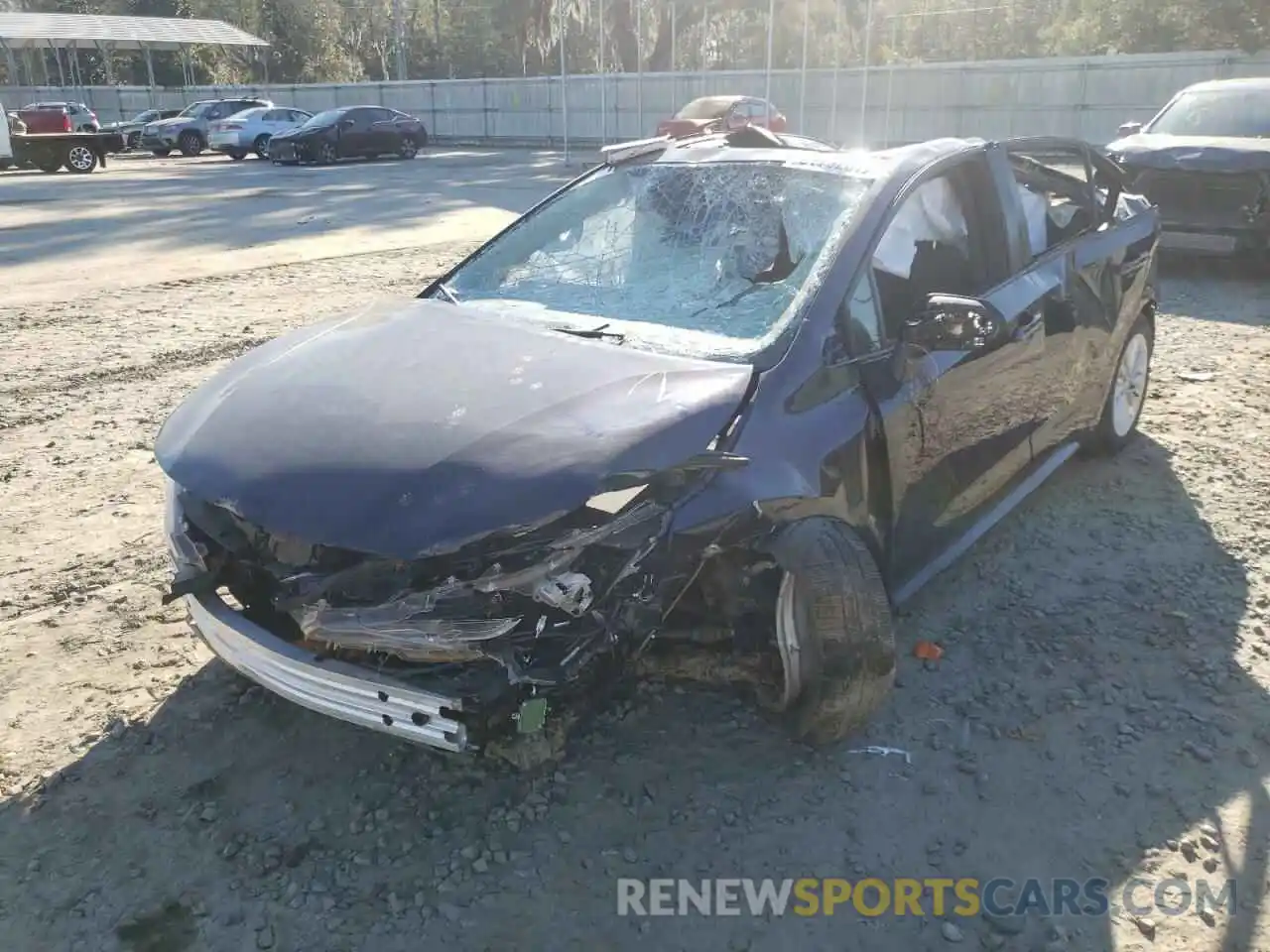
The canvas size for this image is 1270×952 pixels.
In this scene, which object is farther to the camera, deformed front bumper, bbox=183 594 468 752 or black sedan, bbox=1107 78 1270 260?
black sedan, bbox=1107 78 1270 260

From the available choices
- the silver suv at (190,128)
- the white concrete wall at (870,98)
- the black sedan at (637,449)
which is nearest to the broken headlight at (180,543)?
the black sedan at (637,449)

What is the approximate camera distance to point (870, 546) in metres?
3.12

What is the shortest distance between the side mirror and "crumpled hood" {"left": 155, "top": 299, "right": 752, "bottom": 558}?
2.09 feet

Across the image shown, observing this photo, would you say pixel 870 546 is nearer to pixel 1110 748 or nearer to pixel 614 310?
pixel 1110 748

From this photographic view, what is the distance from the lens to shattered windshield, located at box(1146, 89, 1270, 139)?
32.5 feet

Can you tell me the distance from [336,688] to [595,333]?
4.58 ft

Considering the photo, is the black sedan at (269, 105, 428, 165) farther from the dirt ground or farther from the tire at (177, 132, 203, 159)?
the dirt ground

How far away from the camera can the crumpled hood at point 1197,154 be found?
29.4 feet

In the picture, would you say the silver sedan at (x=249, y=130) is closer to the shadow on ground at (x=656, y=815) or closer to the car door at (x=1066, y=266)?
the car door at (x=1066, y=266)

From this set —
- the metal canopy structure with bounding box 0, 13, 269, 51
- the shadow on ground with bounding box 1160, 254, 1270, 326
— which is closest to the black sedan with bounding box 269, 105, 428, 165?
the metal canopy structure with bounding box 0, 13, 269, 51

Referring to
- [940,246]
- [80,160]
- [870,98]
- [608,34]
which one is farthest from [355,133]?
[940,246]

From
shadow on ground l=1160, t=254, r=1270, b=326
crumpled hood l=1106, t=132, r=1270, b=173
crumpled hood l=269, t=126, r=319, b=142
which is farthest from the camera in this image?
crumpled hood l=269, t=126, r=319, b=142

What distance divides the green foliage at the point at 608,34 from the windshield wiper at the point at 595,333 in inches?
1326

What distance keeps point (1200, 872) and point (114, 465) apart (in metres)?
4.99
